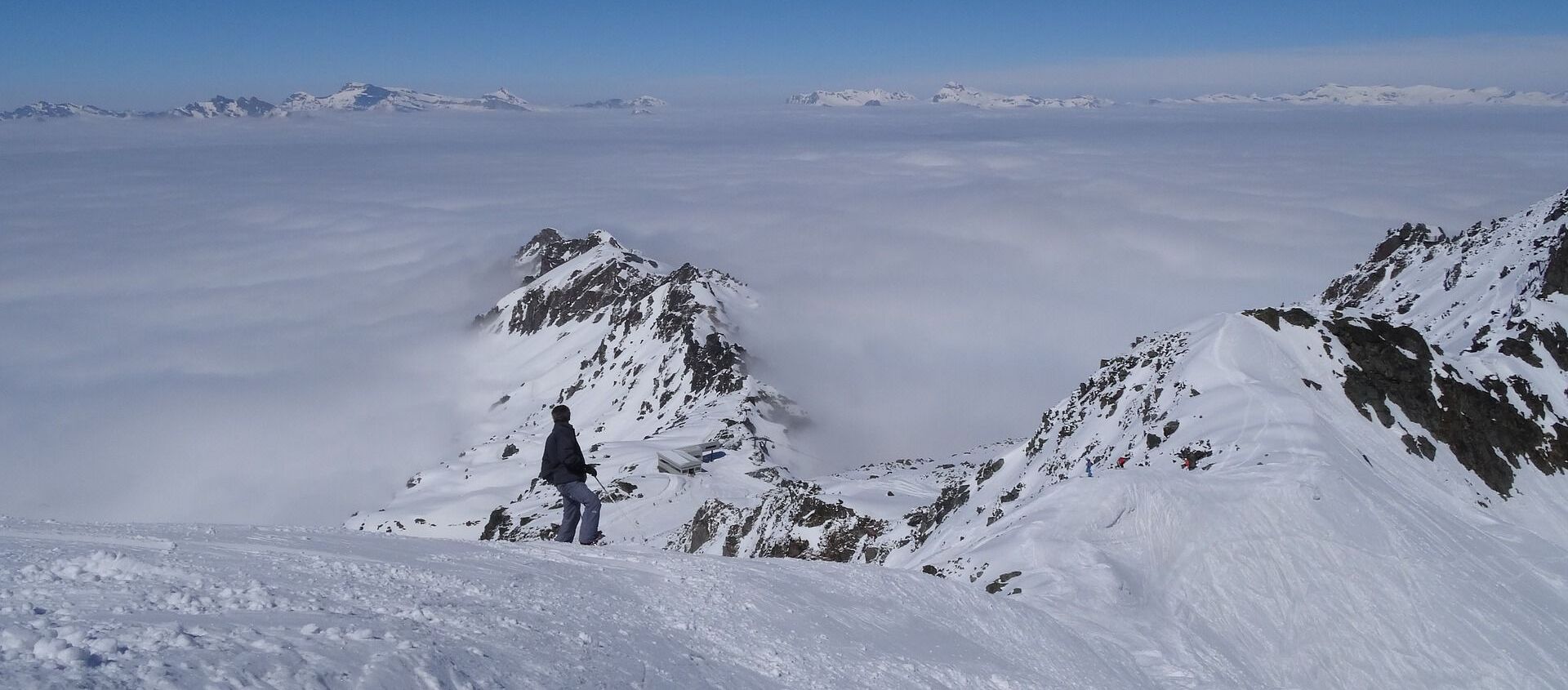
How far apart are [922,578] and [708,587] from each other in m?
4.04

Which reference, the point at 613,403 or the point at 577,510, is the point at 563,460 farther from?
the point at 613,403

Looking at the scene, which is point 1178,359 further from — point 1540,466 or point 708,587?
point 708,587

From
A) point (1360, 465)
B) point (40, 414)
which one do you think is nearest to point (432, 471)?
point (1360, 465)

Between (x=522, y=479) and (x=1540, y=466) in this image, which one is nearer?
(x=1540, y=466)

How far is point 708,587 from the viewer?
32.7ft

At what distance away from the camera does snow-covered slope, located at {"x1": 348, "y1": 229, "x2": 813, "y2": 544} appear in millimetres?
54781

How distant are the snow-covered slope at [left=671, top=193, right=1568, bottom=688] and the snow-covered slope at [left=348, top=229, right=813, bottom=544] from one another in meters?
12.0

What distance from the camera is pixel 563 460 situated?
1358 centimetres

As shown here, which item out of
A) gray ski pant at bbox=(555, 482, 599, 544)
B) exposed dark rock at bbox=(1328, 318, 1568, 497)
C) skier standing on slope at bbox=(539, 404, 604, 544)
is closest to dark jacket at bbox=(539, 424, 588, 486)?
skier standing on slope at bbox=(539, 404, 604, 544)

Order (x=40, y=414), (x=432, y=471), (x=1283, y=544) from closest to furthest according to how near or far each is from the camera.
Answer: (x=1283, y=544), (x=432, y=471), (x=40, y=414)

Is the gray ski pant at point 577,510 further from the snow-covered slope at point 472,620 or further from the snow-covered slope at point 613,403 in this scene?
the snow-covered slope at point 613,403

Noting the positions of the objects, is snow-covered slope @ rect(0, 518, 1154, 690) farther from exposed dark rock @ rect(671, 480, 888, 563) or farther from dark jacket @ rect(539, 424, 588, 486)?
exposed dark rock @ rect(671, 480, 888, 563)

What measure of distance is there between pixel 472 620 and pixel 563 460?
21.5 ft

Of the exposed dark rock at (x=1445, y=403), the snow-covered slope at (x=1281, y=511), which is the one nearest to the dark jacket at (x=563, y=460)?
the snow-covered slope at (x=1281, y=511)
